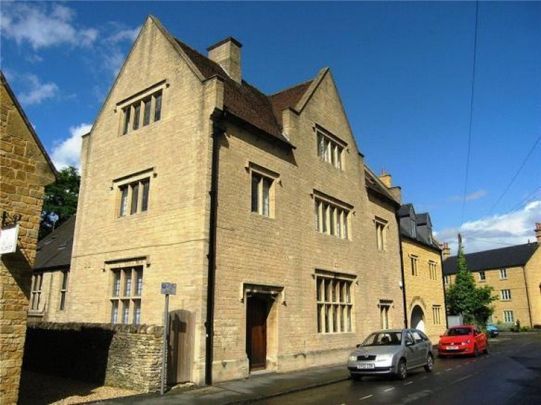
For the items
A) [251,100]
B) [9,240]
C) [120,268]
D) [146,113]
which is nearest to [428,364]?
[120,268]

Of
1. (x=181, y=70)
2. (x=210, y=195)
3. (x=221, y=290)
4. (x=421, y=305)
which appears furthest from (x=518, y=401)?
(x=421, y=305)

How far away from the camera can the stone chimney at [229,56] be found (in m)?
20.2

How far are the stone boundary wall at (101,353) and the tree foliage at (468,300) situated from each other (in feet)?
129

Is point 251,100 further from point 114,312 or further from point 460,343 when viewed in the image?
point 460,343

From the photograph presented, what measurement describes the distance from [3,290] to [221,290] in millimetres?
6276

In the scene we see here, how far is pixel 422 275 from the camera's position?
102 feet

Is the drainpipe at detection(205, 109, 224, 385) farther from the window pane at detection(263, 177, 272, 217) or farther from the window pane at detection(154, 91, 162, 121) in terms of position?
the window pane at detection(154, 91, 162, 121)

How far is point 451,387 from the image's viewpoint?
13.1 meters

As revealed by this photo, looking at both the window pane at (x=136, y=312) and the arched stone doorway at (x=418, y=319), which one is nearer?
the window pane at (x=136, y=312)

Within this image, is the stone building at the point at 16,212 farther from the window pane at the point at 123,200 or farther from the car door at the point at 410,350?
the car door at the point at 410,350

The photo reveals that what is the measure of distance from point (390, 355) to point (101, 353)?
29.2 ft

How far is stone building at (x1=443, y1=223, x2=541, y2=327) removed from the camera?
60.3m

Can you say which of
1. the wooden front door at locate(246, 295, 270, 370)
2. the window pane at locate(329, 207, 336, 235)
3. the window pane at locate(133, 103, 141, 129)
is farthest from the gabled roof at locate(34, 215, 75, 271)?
the window pane at locate(329, 207, 336, 235)

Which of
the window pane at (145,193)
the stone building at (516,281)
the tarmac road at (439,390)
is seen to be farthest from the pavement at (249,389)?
the stone building at (516,281)
